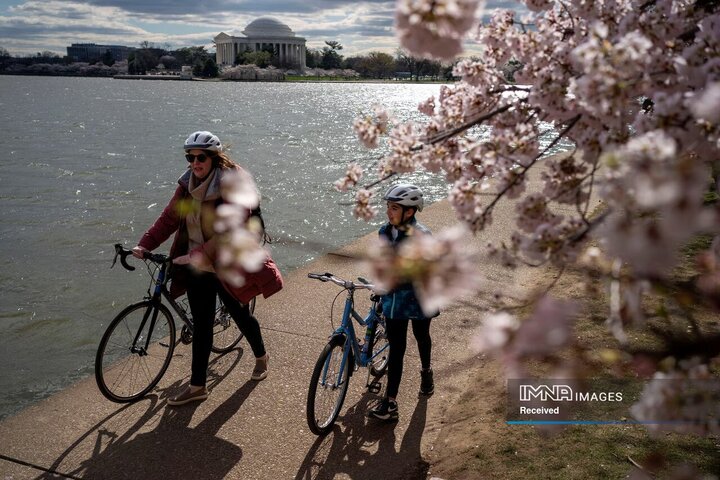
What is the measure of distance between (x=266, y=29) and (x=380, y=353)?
183 m

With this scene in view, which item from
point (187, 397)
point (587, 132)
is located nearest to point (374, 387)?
point (187, 397)

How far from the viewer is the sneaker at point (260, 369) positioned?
5.72 m

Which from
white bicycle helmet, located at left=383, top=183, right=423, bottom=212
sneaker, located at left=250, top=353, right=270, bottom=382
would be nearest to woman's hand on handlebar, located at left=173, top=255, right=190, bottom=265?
sneaker, located at left=250, top=353, right=270, bottom=382

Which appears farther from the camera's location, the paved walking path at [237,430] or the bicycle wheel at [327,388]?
the bicycle wheel at [327,388]

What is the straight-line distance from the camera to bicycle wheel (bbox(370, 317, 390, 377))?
546cm

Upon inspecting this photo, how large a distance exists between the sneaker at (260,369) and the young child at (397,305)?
1.13 m

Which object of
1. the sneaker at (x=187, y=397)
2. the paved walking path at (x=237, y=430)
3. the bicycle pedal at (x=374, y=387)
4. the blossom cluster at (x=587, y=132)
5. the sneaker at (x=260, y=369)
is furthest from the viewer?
the sneaker at (x=260, y=369)

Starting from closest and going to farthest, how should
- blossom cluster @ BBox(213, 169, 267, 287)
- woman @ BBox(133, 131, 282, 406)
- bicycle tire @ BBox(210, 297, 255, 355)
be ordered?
blossom cluster @ BBox(213, 169, 267, 287)
woman @ BBox(133, 131, 282, 406)
bicycle tire @ BBox(210, 297, 255, 355)

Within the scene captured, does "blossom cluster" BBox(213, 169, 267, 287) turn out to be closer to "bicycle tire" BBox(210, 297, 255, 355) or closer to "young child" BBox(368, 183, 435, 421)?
"young child" BBox(368, 183, 435, 421)

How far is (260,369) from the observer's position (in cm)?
575

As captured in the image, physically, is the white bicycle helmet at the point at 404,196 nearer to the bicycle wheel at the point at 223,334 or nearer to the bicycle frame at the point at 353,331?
the bicycle frame at the point at 353,331

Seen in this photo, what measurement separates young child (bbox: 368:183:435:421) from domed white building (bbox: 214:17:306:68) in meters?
177

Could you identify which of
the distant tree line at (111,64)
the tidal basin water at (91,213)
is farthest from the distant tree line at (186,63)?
the tidal basin water at (91,213)

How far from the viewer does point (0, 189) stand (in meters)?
20.8
